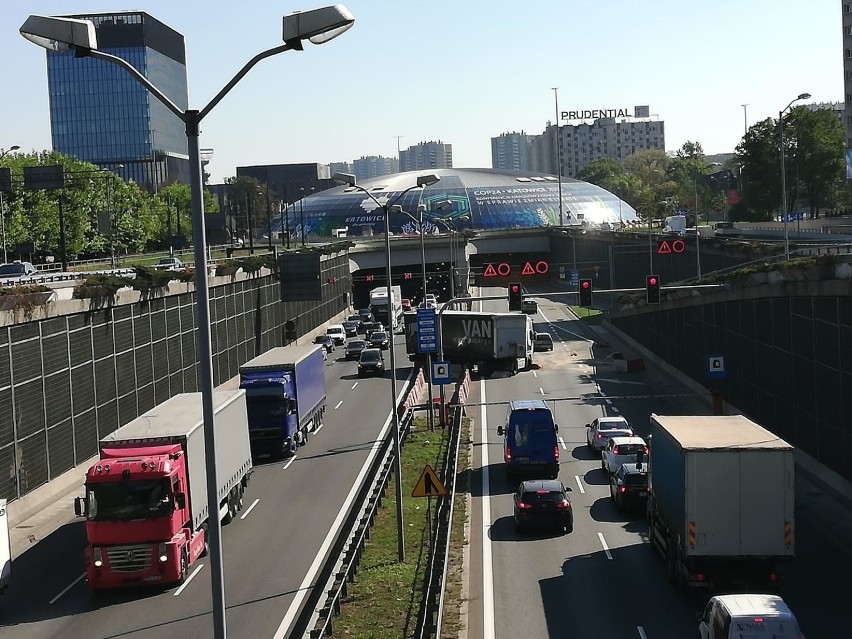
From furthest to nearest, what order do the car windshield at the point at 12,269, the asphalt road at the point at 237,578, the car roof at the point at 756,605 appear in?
the car windshield at the point at 12,269 → the asphalt road at the point at 237,578 → the car roof at the point at 756,605

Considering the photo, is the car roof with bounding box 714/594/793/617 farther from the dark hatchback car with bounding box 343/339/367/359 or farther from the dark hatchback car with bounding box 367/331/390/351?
the dark hatchback car with bounding box 367/331/390/351

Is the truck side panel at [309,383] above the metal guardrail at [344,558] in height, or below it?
above

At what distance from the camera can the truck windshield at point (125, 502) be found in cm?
2627

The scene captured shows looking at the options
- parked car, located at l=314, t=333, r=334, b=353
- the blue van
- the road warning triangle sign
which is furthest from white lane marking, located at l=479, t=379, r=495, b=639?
parked car, located at l=314, t=333, r=334, b=353

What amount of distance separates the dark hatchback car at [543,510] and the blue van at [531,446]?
24.0ft

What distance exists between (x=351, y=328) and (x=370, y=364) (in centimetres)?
3236

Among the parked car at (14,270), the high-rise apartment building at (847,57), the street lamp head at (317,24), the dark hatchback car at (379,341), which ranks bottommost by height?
the dark hatchback car at (379,341)

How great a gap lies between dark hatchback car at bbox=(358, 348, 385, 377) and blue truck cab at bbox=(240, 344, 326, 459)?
86.5ft

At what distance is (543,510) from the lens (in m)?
31.8

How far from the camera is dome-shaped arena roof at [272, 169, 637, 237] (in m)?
174

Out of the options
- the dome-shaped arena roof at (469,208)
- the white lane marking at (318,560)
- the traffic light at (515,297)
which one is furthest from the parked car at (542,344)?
the dome-shaped arena roof at (469,208)

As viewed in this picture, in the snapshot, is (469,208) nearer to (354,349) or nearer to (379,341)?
(379,341)

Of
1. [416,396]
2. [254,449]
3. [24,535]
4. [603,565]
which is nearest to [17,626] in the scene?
[24,535]

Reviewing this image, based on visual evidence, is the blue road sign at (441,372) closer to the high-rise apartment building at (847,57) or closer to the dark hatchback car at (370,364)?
the dark hatchback car at (370,364)
